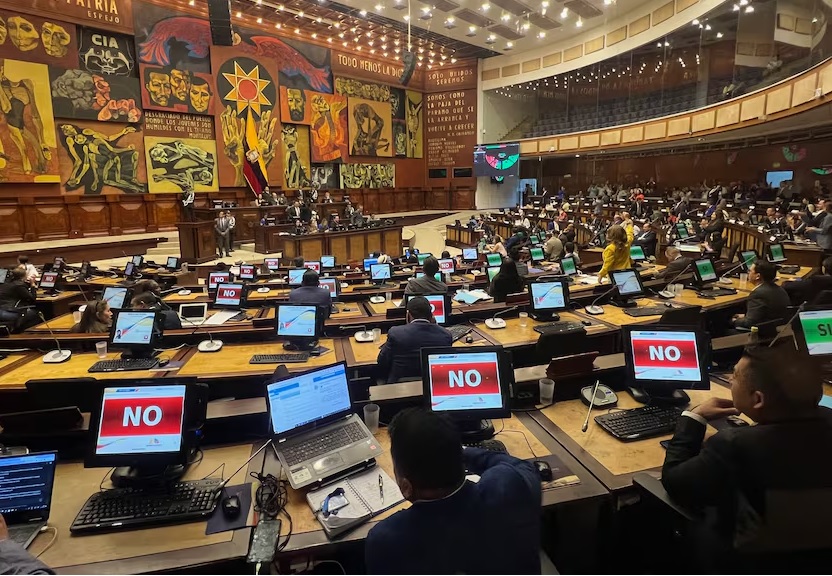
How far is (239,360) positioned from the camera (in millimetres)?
4008

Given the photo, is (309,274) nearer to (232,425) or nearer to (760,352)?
(232,425)

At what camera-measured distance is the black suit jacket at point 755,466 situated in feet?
4.94

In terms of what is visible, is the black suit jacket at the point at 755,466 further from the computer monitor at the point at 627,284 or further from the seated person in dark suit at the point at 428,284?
the computer monitor at the point at 627,284

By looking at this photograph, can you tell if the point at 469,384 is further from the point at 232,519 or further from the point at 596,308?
the point at 596,308

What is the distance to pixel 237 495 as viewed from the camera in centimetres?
211

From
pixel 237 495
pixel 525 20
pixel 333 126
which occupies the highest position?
pixel 525 20

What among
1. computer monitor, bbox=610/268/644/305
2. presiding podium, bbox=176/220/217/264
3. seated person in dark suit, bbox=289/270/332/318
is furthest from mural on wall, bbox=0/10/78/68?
computer monitor, bbox=610/268/644/305

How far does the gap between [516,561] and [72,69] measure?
1606 cm

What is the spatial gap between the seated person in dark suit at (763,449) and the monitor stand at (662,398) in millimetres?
1102

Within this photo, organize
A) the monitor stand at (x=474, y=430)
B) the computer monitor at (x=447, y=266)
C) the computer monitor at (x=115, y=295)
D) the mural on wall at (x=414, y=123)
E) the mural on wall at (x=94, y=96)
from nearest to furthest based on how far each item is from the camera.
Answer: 1. the monitor stand at (x=474, y=430)
2. the computer monitor at (x=115, y=295)
3. the computer monitor at (x=447, y=266)
4. the mural on wall at (x=94, y=96)
5. the mural on wall at (x=414, y=123)

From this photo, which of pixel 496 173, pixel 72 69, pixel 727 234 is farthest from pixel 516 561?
pixel 496 173

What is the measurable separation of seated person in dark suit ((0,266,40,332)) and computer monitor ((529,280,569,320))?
6601mm

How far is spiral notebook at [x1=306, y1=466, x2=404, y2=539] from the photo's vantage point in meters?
1.90

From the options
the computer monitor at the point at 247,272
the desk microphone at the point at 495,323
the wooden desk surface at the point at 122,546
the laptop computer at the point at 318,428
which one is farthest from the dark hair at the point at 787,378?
the computer monitor at the point at 247,272
